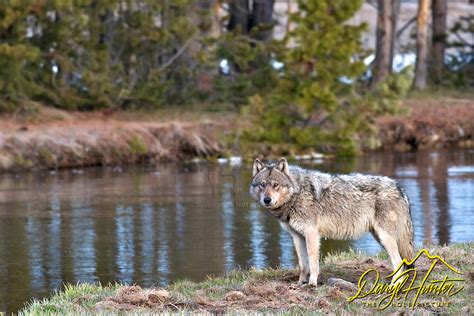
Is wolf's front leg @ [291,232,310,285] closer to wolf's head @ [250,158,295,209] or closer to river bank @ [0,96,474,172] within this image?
wolf's head @ [250,158,295,209]

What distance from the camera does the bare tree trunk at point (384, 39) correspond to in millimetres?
38969

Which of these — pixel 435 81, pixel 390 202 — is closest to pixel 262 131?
pixel 435 81

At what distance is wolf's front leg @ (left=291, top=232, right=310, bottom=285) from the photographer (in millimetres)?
12555

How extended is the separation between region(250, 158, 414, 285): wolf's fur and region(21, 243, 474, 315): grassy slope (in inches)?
19.0

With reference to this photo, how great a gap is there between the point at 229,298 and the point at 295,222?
1403mm

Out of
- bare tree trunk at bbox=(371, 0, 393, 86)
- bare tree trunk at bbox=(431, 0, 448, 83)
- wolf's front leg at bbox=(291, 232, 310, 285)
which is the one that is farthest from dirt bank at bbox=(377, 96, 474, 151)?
wolf's front leg at bbox=(291, 232, 310, 285)

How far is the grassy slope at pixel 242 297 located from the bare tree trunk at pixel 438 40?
3033 cm

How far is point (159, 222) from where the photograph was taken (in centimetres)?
2112

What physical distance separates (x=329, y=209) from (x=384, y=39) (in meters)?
27.3

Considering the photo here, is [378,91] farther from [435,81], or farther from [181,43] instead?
[435,81]
